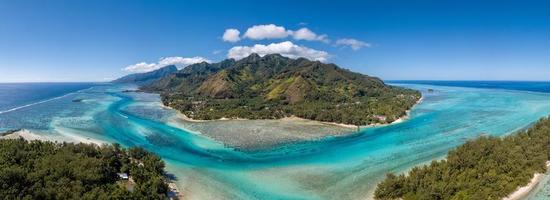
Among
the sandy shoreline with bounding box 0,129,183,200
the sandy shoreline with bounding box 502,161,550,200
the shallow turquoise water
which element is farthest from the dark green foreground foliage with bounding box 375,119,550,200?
the sandy shoreline with bounding box 0,129,183,200

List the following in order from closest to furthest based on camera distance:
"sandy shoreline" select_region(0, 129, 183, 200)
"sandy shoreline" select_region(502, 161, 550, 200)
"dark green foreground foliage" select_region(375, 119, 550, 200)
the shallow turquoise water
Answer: "dark green foreground foliage" select_region(375, 119, 550, 200) < "sandy shoreline" select_region(502, 161, 550, 200) < the shallow turquoise water < "sandy shoreline" select_region(0, 129, 183, 200)

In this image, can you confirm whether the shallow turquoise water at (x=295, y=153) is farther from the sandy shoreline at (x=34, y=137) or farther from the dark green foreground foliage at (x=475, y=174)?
the dark green foreground foliage at (x=475, y=174)

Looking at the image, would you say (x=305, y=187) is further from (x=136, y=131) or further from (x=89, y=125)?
(x=89, y=125)

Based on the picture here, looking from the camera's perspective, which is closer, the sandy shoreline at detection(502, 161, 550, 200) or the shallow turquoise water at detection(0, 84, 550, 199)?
the sandy shoreline at detection(502, 161, 550, 200)

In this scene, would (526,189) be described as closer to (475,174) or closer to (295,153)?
(475,174)

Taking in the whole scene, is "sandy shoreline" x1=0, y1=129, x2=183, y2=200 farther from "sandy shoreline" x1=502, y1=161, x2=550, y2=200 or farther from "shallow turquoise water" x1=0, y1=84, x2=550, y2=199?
"sandy shoreline" x1=502, y1=161, x2=550, y2=200

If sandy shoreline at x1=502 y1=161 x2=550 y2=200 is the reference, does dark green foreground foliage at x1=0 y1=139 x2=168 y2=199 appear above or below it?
above

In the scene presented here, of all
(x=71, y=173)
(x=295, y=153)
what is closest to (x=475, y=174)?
(x=295, y=153)
